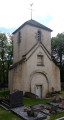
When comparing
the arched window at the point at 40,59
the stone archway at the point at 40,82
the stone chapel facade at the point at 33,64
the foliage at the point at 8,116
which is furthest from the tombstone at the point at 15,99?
the arched window at the point at 40,59

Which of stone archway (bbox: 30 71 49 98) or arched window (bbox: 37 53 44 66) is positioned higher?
arched window (bbox: 37 53 44 66)

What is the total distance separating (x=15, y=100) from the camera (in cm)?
1449

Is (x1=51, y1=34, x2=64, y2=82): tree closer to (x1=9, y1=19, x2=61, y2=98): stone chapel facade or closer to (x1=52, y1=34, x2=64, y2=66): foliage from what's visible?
(x1=52, y1=34, x2=64, y2=66): foliage

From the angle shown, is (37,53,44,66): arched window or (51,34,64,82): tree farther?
(51,34,64,82): tree

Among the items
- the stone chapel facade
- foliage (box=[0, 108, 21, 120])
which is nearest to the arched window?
the stone chapel facade

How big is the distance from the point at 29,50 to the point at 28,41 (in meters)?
1.78

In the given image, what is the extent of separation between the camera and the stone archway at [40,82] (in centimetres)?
2047

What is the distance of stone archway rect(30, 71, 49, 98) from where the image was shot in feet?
67.2

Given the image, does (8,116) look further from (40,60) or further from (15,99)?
(40,60)

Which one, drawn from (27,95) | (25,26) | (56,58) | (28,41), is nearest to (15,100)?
(27,95)

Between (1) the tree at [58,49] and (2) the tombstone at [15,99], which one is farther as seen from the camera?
(1) the tree at [58,49]

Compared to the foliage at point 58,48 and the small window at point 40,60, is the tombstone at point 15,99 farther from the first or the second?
the foliage at point 58,48

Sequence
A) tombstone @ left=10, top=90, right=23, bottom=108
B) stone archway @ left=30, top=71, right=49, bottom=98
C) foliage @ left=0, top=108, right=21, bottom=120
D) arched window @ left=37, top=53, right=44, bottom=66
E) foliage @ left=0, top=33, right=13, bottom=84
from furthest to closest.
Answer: foliage @ left=0, top=33, right=13, bottom=84 < arched window @ left=37, top=53, right=44, bottom=66 < stone archway @ left=30, top=71, right=49, bottom=98 < tombstone @ left=10, top=90, right=23, bottom=108 < foliage @ left=0, top=108, right=21, bottom=120

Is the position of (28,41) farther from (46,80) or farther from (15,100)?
(15,100)
